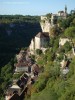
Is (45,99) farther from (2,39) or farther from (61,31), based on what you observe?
(2,39)

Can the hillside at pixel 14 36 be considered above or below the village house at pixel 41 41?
below

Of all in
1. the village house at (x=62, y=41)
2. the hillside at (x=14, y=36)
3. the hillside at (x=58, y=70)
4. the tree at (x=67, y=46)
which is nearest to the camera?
the hillside at (x=58, y=70)

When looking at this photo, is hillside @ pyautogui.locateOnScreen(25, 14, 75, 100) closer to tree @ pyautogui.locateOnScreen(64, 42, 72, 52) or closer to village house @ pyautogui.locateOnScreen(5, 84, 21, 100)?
tree @ pyautogui.locateOnScreen(64, 42, 72, 52)

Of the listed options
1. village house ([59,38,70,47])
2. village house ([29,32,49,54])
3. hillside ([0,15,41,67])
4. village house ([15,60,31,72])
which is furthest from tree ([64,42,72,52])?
hillside ([0,15,41,67])

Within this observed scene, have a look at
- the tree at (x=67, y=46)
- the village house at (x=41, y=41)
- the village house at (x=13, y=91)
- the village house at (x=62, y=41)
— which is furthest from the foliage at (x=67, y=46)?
the village house at (x=41, y=41)

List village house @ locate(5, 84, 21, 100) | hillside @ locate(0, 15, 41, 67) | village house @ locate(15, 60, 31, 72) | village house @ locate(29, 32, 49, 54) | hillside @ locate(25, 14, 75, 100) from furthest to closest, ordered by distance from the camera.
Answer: hillside @ locate(0, 15, 41, 67)
village house @ locate(29, 32, 49, 54)
village house @ locate(15, 60, 31, 72)
village house @ locate(5, 84, 21, 100)
hillside @ locate(25, 14, 75, 100)

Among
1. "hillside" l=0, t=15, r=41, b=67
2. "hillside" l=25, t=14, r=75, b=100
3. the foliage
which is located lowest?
"hillside" l=0, t=15, r=41, b=67

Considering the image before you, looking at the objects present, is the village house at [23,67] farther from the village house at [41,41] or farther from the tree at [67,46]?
the tree at [67,46]

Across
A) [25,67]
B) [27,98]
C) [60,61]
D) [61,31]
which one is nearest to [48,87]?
[27,98]

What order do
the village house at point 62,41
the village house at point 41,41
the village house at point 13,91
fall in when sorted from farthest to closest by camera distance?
the village house at point 41,41 < the village house at point 62,41 < the village house at point 13,91

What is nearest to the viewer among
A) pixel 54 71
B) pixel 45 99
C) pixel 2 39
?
pixel 45 99

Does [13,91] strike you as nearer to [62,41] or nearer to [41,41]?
[62,41]
